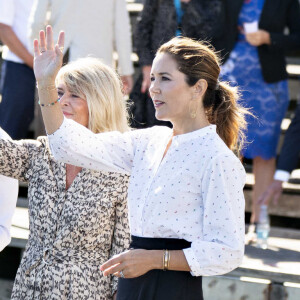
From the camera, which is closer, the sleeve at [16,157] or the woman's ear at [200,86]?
the woman's ear at [200,86]

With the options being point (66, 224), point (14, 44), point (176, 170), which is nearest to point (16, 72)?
point (14, 44)

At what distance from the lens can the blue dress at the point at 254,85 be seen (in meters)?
5.24

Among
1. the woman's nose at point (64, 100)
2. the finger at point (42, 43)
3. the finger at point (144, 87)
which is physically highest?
the finger at point (144, 87)

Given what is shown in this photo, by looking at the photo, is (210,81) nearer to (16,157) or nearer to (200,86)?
(200,86)

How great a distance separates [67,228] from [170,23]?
2.33 metres

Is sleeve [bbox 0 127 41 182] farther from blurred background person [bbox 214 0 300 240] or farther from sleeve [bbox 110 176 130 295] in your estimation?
blurred background person [bbox 214 0 300 240]

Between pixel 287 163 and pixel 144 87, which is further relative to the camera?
pixel 144 87

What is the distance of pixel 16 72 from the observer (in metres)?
5.62

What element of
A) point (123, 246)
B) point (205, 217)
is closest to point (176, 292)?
point (205, 217)

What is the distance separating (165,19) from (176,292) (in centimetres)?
286

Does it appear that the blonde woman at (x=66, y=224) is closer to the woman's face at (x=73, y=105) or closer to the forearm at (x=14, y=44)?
the woman's face at (x=73, y=105)

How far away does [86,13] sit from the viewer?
5410 mm

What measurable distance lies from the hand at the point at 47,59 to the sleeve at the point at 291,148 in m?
2.50

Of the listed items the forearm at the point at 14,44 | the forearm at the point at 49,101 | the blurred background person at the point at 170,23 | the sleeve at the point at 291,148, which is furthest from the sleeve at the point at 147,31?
the forearm at the point at 49,101
